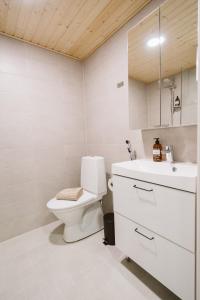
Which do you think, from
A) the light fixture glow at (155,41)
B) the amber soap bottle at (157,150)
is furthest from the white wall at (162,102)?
the light fixture glow at (155,41)

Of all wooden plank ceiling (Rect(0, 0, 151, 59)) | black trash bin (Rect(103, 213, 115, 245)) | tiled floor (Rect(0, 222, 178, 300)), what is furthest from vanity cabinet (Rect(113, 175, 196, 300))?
wooden plank ceiling (Rect(0, 0, 151, 59))

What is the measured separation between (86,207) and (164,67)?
1519 millimetres

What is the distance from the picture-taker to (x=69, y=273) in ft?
4.21

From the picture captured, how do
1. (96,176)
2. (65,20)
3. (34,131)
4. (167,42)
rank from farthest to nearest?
1. (34,131)
2. (96,176)
3. (65,20)
4. (167,42)

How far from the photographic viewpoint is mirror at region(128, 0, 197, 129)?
3.73ft

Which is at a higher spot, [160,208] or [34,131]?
[34,131]

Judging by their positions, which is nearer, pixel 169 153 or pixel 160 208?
pixel 160 208

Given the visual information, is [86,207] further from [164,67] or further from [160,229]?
[164,67]

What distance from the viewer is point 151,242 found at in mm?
1029

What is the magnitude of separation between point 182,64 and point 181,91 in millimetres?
190

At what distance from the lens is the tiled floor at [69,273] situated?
1.11 m

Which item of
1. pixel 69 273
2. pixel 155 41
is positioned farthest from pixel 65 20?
pixel 69 273

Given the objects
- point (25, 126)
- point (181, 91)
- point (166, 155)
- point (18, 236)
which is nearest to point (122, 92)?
point (181, 91)

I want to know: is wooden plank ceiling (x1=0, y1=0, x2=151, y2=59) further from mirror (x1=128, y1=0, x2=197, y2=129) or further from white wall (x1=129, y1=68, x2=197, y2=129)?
white wall (x1=129, y1=68, x2=197, y2=129)
